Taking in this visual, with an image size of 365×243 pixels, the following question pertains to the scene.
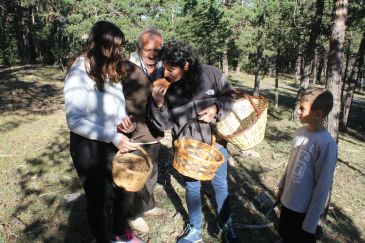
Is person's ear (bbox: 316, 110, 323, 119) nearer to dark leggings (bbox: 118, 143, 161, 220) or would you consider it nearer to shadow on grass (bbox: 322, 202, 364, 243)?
dark leggings (bbox: 118, 143, 161, 220)

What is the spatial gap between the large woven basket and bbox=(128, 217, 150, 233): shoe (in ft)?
5.07

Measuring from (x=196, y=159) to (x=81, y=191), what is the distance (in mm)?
2726

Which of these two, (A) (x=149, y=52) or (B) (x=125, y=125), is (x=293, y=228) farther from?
(A) (x=149, y=52)

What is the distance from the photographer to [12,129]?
340 inches

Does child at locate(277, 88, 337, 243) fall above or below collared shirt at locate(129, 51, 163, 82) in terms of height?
below

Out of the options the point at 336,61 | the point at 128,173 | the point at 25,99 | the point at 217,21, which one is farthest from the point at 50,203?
the point at 217,21

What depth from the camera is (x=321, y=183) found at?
2.60 metres

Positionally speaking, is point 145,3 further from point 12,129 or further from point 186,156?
A: point 186,156

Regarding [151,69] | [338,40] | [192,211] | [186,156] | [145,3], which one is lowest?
[192,211]

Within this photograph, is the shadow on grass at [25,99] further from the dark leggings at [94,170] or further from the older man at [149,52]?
the dark leggings at [94,170]

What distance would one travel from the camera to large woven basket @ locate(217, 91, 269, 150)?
10.8 feet

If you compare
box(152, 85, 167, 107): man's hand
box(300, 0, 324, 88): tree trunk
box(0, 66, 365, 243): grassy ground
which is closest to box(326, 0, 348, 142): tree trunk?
box(0, 66, 365, 243): grassy ground

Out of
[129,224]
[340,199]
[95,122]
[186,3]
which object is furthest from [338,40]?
[186,3]

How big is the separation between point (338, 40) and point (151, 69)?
7.69 feet
